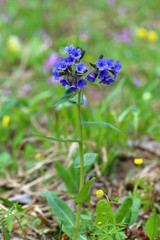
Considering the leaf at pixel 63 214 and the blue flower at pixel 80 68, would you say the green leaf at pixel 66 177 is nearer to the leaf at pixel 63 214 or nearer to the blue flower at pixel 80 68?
the leaf at pixel 63 214

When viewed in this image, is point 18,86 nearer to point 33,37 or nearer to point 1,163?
point 33,37

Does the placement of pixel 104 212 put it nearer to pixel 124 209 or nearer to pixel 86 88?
pixel 124 209

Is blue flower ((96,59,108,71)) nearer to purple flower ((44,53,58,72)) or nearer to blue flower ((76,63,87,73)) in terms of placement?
blue flower ((76,63,87,73))

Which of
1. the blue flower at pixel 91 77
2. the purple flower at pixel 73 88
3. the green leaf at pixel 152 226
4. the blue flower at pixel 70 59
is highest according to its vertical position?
the blue flower at pixel 70 59

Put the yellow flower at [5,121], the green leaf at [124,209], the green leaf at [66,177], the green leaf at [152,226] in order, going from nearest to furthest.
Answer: the green leaf at [152,226], the green leaf at [124,209], the green leaf at [66,177], the yellow flower at [5,121]

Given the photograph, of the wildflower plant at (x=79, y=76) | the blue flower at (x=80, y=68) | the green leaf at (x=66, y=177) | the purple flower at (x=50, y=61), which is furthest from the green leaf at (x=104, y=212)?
the purple flower at (x=50, y=61)

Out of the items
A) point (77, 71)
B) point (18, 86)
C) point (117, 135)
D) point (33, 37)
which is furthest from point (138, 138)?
point (33, 37)

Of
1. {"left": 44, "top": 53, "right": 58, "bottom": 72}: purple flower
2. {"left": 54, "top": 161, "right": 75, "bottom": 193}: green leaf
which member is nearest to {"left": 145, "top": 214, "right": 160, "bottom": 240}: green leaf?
{"left": 54, "top": 161, "right": 75, "bottom": 193}: green leaf

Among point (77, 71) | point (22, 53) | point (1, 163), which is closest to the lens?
point (77, 71)
